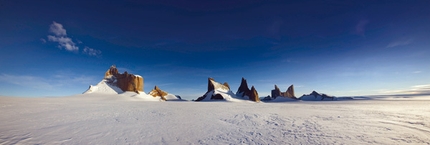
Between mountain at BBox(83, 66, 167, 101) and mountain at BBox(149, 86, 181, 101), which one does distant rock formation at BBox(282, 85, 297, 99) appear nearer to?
mountain at BBox(149, 86, 181, 101)

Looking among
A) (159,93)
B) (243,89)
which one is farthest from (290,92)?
(159,93)

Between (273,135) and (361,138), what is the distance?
3187mm

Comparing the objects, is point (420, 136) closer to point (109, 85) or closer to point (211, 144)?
point (211, 144)

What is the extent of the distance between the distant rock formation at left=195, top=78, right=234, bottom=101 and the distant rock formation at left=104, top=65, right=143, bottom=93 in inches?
894

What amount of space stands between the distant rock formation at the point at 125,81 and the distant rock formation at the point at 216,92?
894 inches

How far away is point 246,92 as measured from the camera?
181ft

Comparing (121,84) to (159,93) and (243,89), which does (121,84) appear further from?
(243,89)

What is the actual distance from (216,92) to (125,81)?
32.0 meters

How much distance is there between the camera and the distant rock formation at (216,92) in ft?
155

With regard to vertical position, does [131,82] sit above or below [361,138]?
above

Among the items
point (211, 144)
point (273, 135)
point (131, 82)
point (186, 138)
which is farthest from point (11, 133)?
point (131, 82)

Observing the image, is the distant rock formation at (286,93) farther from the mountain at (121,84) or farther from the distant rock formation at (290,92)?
the mountain at (121,84)

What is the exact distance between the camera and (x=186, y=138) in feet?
18.6

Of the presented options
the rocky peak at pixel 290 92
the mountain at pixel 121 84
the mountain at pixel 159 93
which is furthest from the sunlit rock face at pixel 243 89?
the rocky peak at pixel 290 92
